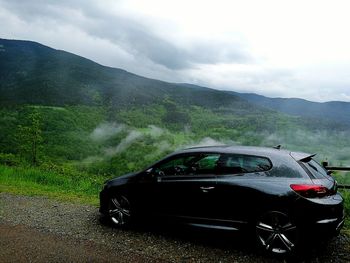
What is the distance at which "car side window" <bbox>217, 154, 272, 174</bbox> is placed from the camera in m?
6.21

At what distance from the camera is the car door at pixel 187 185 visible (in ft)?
21.0

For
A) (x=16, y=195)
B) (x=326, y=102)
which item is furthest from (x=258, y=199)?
(x=326, y=102)

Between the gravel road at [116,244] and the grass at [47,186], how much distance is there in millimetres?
2582

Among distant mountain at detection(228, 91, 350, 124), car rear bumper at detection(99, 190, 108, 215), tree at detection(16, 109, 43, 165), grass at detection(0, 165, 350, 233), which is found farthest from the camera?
distant mountain at detection(228, 91, 350, 124)

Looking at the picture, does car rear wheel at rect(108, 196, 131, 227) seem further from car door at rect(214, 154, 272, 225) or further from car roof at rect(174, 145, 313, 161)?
car door at rect(214, 154, 272, 225)

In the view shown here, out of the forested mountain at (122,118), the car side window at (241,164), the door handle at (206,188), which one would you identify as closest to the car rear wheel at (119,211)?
the door handle at (206,188)

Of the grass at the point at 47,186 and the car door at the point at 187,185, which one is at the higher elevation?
the car door at the point at 187,185

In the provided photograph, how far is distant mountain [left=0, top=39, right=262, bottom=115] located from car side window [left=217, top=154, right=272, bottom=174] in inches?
4871

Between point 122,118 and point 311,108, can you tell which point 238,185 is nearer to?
point 122,118

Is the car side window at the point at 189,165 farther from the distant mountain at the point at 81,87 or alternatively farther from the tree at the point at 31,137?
the distant mountain at the point at 81,87

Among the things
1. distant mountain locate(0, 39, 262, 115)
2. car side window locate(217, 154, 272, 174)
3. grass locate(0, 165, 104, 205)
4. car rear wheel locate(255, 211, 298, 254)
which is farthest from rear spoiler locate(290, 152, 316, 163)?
distant mountain locate(0, 39, 262, 115)

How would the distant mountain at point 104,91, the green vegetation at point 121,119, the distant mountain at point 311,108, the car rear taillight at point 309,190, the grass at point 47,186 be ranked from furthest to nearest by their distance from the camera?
the distant mountain at point 311,108 < the distant mountain at point 104,91 < the green vegetation at point 121,119 < the grass at point 47,186 < the car rear taillight at point 309,190

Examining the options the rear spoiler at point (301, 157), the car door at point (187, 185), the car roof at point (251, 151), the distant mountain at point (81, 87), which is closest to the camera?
the rear spoiler at point (301, 157)

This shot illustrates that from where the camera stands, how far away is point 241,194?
6.09 metres
